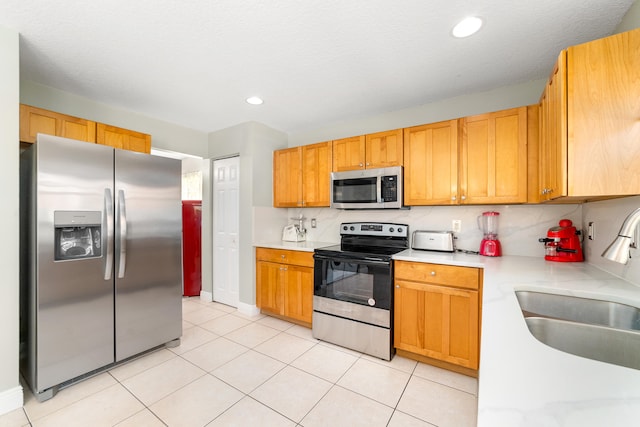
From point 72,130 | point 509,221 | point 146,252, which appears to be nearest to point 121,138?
point 72,130

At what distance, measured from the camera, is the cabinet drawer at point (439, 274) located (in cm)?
204

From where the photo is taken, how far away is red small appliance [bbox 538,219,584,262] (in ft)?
6.68

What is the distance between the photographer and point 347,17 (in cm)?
158

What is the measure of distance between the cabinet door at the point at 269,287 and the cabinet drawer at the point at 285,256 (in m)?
0.06

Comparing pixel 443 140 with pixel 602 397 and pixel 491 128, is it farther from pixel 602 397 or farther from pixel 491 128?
pixel 602 397

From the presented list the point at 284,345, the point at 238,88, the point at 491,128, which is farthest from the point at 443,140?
the point at 284,345

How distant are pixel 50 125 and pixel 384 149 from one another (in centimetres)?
294

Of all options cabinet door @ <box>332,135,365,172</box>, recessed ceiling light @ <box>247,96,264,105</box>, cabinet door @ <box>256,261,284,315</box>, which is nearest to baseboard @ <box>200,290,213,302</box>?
cabinet door @ <box>256,261,284,315</box>

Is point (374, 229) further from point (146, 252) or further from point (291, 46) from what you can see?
point (146, 252)

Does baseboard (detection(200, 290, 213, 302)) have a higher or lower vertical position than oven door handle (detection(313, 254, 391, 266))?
lower

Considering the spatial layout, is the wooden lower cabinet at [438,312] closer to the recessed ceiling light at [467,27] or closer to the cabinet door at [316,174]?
the cabinet door at [316,174]

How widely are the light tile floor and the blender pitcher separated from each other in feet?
3.48

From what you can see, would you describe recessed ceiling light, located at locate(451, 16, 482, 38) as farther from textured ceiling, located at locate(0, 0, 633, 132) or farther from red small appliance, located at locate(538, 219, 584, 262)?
red small appliance, located at locate(538, 219, 584, 262)

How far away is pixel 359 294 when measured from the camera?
2498 millimetres
